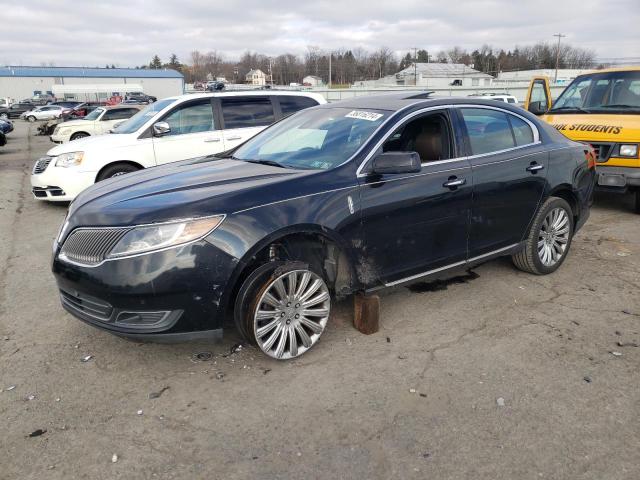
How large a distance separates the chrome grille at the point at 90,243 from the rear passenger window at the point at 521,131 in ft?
11.4

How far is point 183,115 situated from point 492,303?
5810 mm

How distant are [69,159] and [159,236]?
5815 mm

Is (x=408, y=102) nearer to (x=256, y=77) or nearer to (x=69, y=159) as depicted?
(x=69, y=159)

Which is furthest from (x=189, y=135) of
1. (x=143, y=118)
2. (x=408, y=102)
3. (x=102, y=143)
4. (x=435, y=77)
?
(x=435, y=77)

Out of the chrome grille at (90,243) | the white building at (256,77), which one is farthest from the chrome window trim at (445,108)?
the white building at (256,77)

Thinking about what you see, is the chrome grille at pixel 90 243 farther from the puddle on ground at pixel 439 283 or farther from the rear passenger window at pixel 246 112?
the rear passenger window at pixel 246 112

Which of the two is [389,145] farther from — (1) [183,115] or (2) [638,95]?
(2) [638,95]

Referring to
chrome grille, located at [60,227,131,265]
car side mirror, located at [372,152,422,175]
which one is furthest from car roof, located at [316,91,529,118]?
chrome grille, located at [60,227,131,265]

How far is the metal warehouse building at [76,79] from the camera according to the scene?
76938 mm

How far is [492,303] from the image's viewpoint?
441 cm

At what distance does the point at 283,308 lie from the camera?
3.34 meters

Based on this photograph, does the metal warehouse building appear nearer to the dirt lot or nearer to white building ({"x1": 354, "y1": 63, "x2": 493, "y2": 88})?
white building ({"x1": 354, "y1": 63, "x2": 493, "y2": 88})

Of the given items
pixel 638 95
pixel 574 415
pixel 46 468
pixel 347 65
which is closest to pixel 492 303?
pixel 574 415

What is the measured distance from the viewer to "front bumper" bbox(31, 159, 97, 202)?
305 inches
